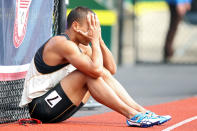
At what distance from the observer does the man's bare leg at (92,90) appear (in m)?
6.46

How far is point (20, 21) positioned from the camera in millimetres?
7164

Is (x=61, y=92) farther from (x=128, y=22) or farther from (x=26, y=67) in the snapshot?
(x=128, y=22)

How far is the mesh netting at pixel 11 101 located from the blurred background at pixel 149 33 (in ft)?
35.7

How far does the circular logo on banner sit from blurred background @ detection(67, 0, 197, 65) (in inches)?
426

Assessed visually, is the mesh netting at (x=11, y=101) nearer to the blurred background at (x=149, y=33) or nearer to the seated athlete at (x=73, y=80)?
the seated athlete at (x=73, y=80)

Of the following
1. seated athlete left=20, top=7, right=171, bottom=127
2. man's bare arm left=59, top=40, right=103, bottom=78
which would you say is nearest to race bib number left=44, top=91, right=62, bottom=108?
seated athlete left=20, top=7, right=171, bottom=127

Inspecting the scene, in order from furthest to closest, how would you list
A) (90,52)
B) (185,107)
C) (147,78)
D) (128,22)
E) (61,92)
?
(128,22)
(147,78)
(185,107)
(90,52)
(61,92)

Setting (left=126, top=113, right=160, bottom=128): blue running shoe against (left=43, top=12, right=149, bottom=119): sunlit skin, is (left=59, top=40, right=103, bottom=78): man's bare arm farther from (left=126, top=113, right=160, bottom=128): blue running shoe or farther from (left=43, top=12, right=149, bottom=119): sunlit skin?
(left=126, top=113, right=160, bottom=128): blue running shoe

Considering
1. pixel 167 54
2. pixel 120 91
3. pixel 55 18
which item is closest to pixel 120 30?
pixel 167 54

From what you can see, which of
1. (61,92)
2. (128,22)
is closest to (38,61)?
(61,92)

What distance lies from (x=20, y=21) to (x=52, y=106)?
3.70 feet

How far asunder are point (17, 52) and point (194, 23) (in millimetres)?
12314

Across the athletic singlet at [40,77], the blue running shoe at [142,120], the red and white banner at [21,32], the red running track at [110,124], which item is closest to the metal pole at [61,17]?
the red and white banner at [21,32]

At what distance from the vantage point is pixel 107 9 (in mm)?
16703
